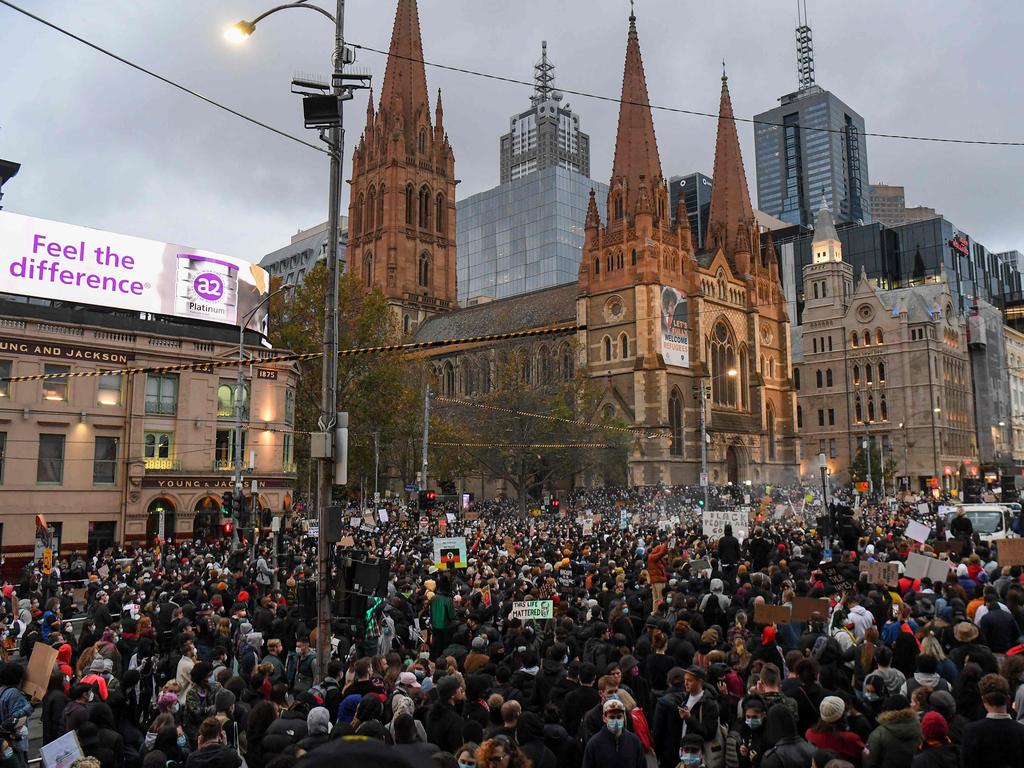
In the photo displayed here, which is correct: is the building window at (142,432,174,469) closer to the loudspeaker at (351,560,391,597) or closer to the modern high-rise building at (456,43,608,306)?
the loudspeaker at (351,560,391,597)

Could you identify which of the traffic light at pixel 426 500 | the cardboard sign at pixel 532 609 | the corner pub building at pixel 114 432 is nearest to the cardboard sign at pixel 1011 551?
the cardboard sign at pixel 532 609

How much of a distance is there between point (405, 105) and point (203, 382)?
6311 centimetres

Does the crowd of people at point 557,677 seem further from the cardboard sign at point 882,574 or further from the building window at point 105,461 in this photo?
the building window at point 105,461

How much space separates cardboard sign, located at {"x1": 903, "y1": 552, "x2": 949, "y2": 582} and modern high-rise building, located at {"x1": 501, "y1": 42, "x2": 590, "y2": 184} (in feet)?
537

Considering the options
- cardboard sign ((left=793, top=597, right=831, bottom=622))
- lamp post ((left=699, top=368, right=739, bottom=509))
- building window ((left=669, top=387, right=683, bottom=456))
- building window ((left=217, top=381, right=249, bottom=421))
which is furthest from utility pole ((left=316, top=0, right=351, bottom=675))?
building window ((left=669, top=387, right=683, bottom=456))

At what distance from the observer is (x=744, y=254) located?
77375 millimetres

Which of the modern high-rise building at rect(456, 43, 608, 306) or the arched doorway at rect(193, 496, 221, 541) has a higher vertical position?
the modern high-rise building at rect(456, 43, 608, 306)

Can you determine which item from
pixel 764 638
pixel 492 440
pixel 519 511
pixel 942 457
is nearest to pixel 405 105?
pixel 492 440

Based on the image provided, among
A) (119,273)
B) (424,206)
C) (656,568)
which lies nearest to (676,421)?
(119,273)

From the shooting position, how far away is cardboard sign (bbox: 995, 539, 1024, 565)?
52.5 ft

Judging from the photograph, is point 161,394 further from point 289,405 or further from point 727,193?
point 727,193

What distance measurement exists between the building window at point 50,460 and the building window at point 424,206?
65.7 metres

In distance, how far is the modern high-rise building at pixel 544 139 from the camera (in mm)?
176250

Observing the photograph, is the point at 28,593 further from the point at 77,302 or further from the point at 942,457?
the point at 942,457
